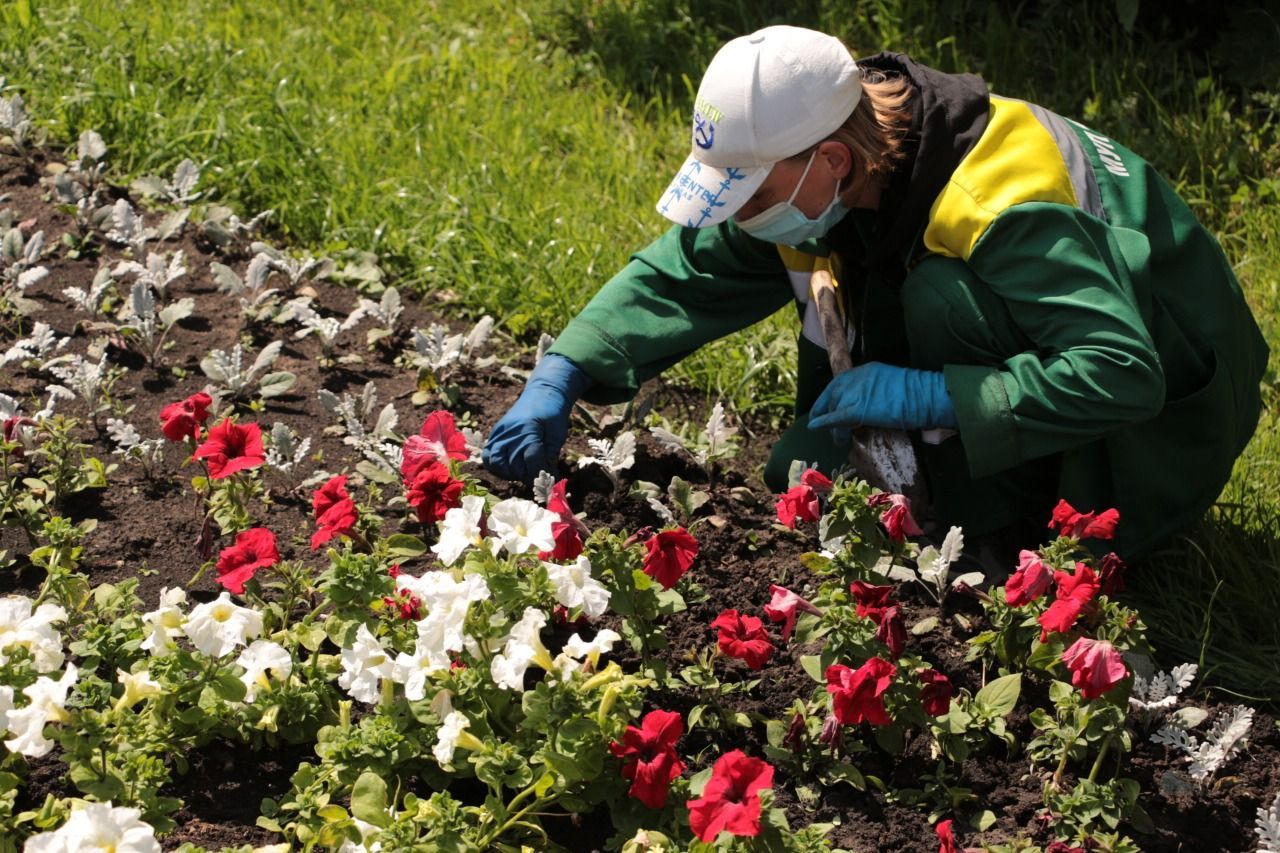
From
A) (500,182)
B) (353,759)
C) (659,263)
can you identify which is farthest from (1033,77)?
(353,759)

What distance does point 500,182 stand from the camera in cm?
409

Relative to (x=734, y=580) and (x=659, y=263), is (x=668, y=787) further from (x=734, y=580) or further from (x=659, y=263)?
(x=659, y=263)

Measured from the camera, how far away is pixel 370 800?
2.08 metres

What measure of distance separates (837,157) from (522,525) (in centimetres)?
89

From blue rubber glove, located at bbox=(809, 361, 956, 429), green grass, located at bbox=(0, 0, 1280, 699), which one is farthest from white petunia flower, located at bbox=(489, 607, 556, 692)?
green grass, located at bbox=(0, 0, 1280, 699)

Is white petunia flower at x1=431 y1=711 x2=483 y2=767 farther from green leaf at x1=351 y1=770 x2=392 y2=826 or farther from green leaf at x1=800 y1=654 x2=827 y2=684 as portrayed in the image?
green leaf at x1=800 y1=654 x2=827 y2=684

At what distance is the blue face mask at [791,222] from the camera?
2.71m

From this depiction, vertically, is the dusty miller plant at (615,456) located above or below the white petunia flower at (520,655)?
below

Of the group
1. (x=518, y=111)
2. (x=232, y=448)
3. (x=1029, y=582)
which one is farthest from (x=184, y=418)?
(x=518, y=111)

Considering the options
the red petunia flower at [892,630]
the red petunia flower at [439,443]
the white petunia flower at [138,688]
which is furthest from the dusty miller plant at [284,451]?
the red petunia flower at [892,630]

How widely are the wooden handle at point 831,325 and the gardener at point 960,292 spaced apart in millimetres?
49

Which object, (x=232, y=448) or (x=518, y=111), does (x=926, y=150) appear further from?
(x=518, y=111)

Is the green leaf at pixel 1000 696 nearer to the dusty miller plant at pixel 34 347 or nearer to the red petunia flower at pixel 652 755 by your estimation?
the red petunia flower at pixel 652 755

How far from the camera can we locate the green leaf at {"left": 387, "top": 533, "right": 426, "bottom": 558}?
2625mm
